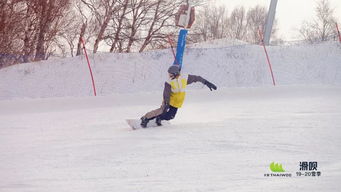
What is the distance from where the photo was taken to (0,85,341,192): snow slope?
259 inches

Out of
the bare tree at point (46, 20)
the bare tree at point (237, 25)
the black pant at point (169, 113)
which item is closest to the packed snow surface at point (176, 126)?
the black pant at point (169, 113)

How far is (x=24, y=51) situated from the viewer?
88.8ft

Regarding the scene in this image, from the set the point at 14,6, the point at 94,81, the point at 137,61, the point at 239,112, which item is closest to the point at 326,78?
the point at 137,61

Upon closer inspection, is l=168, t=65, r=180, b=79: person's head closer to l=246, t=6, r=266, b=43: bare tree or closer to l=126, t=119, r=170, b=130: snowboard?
l=126, t=119, r=170, b=130: snowboard

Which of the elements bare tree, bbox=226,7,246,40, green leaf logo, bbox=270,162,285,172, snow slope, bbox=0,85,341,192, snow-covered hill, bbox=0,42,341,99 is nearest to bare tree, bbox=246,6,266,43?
bare tree, bbox=226,7,246,40

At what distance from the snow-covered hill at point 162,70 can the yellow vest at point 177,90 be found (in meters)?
11.8

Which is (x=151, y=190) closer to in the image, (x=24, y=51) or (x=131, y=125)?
(x=131, y=125)

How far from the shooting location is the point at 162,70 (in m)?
25.3

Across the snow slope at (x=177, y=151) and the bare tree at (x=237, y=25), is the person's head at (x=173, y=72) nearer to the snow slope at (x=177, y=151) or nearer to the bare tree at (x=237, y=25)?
the snow slope at (x=177, y=151)

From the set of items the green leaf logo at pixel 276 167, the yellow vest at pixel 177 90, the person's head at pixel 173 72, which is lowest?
the green leaf logo at pixel 276 167

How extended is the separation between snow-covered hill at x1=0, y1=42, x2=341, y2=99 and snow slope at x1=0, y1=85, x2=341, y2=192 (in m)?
7.69

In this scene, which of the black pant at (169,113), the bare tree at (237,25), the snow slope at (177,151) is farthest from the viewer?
the bare tree at (237,25)

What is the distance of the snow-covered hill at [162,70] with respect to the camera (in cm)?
2366

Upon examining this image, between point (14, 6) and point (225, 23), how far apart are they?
132ft
